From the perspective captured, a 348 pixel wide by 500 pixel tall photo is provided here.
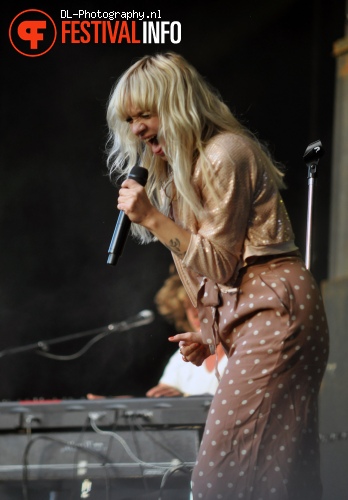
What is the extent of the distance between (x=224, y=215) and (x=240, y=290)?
191mm

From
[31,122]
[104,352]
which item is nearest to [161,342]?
[104,352]

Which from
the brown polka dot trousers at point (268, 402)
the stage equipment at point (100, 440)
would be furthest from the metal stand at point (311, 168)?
the stage equipment at point (100, 440)

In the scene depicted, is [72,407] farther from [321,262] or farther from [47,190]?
[321,262]

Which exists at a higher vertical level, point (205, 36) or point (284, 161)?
point (205, 36)

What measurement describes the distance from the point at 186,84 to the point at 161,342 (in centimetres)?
169

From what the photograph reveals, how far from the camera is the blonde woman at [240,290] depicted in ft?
6.22

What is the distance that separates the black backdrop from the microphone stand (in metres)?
0.02

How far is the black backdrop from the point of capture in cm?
346

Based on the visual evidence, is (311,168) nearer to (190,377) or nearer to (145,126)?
(145,126)

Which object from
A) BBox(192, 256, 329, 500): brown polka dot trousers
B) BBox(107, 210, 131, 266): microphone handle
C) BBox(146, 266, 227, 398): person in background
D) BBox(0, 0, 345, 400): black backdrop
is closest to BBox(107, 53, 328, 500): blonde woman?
BBox(192, 256, 329, 500): brown polka dot trousers

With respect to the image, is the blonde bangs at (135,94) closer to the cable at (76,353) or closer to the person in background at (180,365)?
the person in background at (180,365)

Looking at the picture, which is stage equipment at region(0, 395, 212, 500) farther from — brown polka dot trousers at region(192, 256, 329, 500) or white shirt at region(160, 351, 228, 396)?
brown polka dot trousers at region(192, 256, 329, 500)

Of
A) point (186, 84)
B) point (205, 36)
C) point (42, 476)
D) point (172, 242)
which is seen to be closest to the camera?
point (172, 242)

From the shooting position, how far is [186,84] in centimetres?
205
